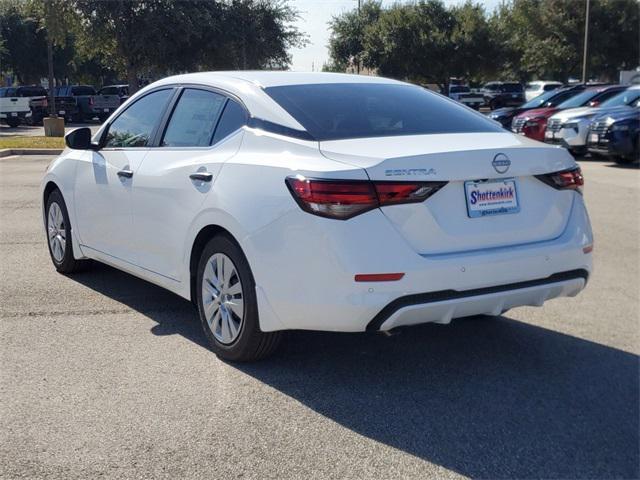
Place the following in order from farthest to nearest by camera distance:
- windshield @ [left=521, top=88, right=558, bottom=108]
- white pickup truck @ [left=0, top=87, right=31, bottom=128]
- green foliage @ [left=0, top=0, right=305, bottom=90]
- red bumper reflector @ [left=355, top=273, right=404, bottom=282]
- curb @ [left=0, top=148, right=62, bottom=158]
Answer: white pickup truck @ [left=0, top=87, right=31, bottom=128] < green foliage @ [left=0, top=0, right=305, bottom=90] < windshield @ [left=521, top=88, right=558, bottom=108] < curb @ [left=0, top=148, right=62, bottom=158] < red bumper reflector @ [left=355, top=273, right=404, bottom=282]

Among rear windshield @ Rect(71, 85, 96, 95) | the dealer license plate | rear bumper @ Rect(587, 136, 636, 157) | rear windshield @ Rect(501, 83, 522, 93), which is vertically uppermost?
the dealer license plate

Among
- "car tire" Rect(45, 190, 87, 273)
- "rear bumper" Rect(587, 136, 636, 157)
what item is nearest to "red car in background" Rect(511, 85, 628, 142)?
"rear bumper" Rect(587, 136, 636, 157)

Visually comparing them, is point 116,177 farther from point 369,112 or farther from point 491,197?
point 491,197

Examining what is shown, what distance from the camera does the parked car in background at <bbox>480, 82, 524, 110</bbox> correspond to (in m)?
41.8

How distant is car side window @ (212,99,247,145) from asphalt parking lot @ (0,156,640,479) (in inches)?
53.0

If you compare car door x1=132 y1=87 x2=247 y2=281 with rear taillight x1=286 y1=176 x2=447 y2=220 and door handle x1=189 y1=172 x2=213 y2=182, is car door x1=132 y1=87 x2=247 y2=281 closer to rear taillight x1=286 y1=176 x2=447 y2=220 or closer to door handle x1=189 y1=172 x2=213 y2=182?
door handle x1=189 y1=172 x2=213 y2=182

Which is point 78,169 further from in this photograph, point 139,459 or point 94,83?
point 94,83

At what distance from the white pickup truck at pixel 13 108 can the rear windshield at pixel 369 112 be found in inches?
1394

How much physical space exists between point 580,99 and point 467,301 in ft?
58.2

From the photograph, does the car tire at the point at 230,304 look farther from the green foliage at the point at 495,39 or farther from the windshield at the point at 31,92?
the green foliage at the point at 495,39

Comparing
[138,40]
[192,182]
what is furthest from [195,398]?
[138,40]

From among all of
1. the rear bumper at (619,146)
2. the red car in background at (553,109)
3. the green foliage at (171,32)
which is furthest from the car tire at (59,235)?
the green foliage at (171,32)

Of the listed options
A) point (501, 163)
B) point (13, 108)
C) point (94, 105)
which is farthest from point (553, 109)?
point (13, 108)

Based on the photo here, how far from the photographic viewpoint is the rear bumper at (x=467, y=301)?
13.1 feet
